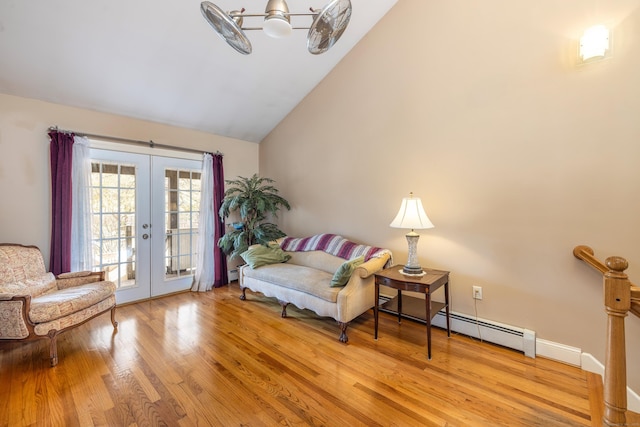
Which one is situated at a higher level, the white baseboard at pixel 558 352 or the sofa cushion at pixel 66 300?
the sofa cushion at pixel 66 300

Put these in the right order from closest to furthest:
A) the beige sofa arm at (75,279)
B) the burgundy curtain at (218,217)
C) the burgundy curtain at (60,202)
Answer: the beige sofa arm at (75,279)
the burgundy curtain at (60,202)
the burgundy curtain at (218,217)

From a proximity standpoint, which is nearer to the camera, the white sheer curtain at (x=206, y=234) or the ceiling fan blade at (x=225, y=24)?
the ceiling fan blade at (x=225, y=24)

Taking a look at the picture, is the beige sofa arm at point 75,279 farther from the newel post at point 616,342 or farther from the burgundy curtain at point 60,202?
the newel post at point 616,342

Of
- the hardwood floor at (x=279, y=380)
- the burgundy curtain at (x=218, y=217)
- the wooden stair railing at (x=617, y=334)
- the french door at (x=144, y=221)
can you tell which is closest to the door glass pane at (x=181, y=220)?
the french door at (x=144, y=221)

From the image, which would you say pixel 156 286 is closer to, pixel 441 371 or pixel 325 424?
pixel 325 424

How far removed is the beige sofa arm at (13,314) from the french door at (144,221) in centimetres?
124

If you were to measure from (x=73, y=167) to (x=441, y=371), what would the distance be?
13.5ft

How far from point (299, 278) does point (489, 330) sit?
6.09 ft

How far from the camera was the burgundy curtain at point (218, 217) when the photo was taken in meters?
4.12

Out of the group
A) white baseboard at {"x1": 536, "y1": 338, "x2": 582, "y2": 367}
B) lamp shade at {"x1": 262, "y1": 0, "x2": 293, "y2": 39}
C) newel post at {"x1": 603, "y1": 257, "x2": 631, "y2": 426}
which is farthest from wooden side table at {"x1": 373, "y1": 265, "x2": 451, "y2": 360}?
lamp shade at {"x1": 262, "y1": 0, "x2": 293, "y2": 39}

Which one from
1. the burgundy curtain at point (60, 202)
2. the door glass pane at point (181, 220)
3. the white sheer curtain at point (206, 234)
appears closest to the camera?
the burgundy curtain at point (60, 202)

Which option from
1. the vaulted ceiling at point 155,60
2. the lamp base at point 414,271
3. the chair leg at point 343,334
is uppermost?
the vaulted ceiling at point 155,60

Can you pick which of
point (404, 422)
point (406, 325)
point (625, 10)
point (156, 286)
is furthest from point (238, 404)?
point (625, 10)

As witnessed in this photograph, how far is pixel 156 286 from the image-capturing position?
12.1ft
